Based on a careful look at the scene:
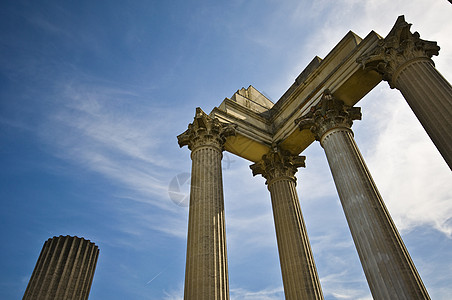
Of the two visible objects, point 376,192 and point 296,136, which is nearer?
point 376,192

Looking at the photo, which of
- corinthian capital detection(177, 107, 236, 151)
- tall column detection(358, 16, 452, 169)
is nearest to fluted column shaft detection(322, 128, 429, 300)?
tall column detection(358, 16, 452, 169)

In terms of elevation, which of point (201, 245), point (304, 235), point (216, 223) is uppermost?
point (304, 235)

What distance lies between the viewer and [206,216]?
59.7ft

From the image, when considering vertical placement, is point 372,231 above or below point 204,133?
below

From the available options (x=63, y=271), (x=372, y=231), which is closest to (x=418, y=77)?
(x=372, y=231)

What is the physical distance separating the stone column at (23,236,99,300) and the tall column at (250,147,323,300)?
3266 cm

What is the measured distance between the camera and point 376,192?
18.1 meters

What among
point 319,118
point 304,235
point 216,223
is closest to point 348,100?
point 319,118

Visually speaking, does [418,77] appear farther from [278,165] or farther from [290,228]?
[290,228]

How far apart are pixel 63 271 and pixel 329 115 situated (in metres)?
42.4

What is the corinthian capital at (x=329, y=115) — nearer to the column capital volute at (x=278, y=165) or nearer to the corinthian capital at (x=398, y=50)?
the corinthian capital at (x=398, y=50)

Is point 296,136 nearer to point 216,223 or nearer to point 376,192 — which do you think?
point 376,192

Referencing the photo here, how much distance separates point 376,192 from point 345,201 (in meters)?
1.93

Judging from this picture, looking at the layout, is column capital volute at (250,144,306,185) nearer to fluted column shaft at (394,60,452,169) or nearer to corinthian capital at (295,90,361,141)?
corinthian capital at (295,90,361,141)
